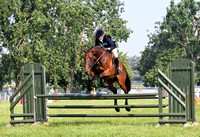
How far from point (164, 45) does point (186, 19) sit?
26.5 feet

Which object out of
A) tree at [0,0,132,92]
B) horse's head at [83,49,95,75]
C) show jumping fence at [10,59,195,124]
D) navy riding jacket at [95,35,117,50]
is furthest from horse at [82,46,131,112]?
tree at [0,0,132,92]

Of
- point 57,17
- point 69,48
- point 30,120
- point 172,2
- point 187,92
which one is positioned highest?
point 172,2

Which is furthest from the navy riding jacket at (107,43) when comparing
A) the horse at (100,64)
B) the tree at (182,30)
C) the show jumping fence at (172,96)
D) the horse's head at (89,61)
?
the tree at (182,30)

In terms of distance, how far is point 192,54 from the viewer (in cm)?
6203

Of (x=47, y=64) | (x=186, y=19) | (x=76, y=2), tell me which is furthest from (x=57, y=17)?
(x=186, y=19)

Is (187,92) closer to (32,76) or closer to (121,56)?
(32,76)

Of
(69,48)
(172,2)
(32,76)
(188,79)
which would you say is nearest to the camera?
(188,79)

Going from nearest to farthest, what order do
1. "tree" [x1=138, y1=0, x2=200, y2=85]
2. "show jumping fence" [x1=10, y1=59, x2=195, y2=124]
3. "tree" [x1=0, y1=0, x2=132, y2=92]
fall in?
"show jumping fence" [x1=10, y1=59, x2=195, y2=124]
"tree" [x1=0, y1=0, x2=132, y2=92]
"tree" [x1=138, y1=0, x2=200, y2=85]

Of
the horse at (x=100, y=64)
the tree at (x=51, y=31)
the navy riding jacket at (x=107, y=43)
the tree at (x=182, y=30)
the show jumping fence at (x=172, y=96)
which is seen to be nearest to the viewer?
the show jumping fence at (x=172, y=96)

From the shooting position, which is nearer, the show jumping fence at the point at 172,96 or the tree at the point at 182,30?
the show jumping fence at the point at 172,96

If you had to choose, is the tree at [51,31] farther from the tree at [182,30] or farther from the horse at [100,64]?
the horse at [100,64]

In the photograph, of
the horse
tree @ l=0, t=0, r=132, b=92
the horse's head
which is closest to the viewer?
the horse's head

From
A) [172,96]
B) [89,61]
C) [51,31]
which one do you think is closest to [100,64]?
[89,61]

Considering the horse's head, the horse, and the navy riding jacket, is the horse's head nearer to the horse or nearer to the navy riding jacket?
the horse
